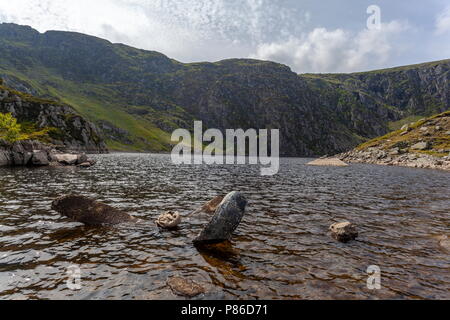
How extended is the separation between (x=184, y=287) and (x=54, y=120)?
585 ft

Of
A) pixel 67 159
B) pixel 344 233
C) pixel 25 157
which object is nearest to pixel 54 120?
pixel 67 159

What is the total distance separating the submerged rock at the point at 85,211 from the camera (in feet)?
56.7

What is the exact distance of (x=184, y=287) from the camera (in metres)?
9.36

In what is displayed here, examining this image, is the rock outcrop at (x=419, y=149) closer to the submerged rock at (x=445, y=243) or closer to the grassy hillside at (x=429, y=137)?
the grassy hillside at (x=429, y=137)

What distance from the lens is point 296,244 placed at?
14250mm

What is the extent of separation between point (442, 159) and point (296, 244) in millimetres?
113854

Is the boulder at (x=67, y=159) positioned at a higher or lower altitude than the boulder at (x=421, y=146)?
lower

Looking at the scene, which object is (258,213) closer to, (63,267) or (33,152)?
(63,267)

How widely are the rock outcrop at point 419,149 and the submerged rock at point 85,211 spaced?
107247 mm

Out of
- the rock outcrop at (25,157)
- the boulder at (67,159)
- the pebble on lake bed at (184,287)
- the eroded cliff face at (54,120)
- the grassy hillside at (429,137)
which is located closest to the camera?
the pebble on lake bed at (184,287)

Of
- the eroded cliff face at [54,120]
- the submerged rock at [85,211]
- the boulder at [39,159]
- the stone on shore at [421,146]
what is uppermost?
the eroded cliff face at [54,120]

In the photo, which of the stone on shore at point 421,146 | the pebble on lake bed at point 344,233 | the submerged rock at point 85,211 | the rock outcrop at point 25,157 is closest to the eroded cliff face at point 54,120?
the rock outcrop at point 25,157

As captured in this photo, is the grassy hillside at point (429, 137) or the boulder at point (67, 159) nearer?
the boulder at point (67, 159)
